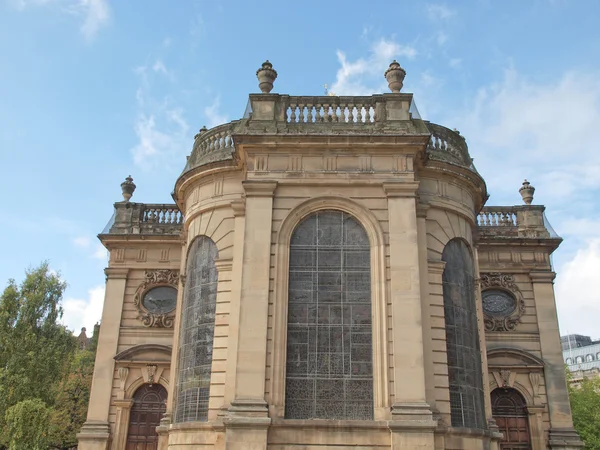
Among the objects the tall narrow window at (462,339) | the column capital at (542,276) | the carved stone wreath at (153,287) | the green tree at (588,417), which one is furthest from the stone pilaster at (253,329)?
the green tree at (588,417)

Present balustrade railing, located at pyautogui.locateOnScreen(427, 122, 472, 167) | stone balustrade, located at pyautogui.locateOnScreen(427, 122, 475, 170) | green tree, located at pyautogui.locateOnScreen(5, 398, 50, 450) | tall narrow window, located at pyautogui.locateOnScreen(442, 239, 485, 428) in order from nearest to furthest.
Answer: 1. tall narrow window, located at pyautogui.locateOnScreen(442, 239, 485, 428)
2. stone balustrade, located at pyautogui.locateOnScreen(427, 122, 475, 170)
3. balustrade railing, located at pyautogui.locateOnScreen(427, 122, 472, 167)
4. green tree, located at pyautogui.locateOnScreen(5, 398, 50, 450)

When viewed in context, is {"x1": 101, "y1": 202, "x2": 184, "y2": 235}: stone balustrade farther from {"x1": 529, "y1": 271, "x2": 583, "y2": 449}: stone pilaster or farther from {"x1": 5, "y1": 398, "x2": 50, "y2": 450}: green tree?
{"x1": 529, "y1": 271, "x2": 583, "y2": 449}: stone pilaster

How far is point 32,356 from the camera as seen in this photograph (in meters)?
26.6

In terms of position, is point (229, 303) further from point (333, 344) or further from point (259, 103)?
point (259, 103)

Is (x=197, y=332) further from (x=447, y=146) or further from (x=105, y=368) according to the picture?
(x=447, y=146)

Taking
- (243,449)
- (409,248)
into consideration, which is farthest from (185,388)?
(409,248)

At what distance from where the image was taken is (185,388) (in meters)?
16.4

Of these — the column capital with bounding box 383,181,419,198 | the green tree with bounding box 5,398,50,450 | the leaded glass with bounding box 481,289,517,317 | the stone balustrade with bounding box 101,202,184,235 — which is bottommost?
the green tree with bounding box 5,398,50,450

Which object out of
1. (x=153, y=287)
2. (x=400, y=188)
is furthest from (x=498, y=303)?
(x=153, y=287)

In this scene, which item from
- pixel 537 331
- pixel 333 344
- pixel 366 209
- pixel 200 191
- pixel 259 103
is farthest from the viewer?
pixel 537 331

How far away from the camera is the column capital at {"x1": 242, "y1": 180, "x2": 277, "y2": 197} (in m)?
15.8

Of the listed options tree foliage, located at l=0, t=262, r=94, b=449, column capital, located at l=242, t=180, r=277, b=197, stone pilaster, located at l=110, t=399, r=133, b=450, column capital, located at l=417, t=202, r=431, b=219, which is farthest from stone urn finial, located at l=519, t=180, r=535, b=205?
tree foliage, located at l=0, t=262, r=94, b=449

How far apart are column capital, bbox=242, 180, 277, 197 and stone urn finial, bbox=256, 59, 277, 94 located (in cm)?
304

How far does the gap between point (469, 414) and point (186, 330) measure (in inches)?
322
